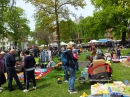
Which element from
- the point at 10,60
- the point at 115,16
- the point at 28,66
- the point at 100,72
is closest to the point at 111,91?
the point at 100,72

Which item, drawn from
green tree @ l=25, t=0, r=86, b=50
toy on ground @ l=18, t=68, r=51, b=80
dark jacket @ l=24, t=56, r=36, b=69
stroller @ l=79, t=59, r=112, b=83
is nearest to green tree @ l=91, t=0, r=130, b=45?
green tree @ l=25, t=0, r=86, b=50

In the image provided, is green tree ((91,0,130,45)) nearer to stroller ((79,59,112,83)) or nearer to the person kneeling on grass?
stroller ((79,59,112,83))

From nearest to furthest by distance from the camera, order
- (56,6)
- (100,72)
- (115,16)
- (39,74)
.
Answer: (100,72) → (39,74) → (56,6) → (115,16)

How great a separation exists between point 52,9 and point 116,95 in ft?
84.9

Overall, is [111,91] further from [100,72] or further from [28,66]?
[28,66]

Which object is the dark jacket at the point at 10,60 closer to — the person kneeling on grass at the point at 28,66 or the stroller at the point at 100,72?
the person kneeling on grass at the point at 28,66

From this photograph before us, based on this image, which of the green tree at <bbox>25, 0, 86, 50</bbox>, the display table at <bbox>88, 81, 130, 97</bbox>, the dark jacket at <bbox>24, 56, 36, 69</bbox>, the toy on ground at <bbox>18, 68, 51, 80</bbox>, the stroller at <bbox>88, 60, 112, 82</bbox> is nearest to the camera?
the display table at <bbox>88, 81, 130, 97</bbox>

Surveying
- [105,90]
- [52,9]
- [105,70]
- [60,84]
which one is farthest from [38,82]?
[52,9]

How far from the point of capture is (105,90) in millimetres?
7438

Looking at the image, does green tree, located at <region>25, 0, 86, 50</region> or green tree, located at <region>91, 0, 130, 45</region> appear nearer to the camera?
green tree, located at <region>25, 0, 86, 50</region>

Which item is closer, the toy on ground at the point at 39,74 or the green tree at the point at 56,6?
the toy on ground at the point at 39,74

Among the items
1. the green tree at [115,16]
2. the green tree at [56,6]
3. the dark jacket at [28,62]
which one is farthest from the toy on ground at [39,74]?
the green tree at [115,16]

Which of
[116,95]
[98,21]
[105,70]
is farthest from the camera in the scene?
[98,21]

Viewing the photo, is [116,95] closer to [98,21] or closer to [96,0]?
[98,21]
